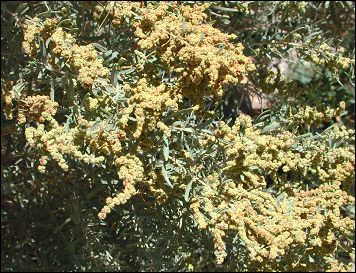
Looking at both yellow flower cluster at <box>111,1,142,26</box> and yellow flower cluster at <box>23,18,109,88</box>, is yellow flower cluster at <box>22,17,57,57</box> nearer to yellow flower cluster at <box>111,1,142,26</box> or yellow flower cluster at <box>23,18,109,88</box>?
yellow flower cluster at <box>23,18,109,88</box>

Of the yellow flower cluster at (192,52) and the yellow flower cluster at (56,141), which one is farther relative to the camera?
the yellow flower cluster at (192,52)

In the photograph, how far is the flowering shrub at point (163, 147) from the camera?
2188 mm

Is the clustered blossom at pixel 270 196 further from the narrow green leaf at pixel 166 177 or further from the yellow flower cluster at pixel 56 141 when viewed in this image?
the yellow flower cluster at pixel 56 141

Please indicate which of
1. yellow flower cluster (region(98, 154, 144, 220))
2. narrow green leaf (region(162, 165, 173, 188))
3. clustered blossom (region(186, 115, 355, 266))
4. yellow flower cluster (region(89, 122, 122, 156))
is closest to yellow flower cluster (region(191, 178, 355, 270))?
clustered blossom (region(186, 115, 355, 266))

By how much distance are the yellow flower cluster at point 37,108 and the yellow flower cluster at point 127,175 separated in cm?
31

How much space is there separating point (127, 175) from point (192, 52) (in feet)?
1.62

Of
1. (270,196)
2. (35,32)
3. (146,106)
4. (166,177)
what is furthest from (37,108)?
(270,196)

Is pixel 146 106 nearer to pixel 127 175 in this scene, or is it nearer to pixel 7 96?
pixel 127 175

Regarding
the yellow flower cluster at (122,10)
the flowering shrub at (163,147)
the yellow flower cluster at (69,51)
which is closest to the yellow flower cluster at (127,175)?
the flowering shrub at (163,147)

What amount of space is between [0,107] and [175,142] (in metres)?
1.05

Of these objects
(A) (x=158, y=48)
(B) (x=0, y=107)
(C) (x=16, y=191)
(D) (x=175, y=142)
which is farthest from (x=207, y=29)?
(C) (x=16, y=191)

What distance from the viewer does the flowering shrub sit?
2.19 m

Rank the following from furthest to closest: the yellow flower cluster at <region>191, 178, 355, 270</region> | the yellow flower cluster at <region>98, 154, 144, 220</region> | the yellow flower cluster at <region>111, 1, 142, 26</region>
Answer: the yellow flower cluster at <region>111, 1, 142, 26</region> < the yellow flower cluster at <region>191, 178, 355, 270</region> < the yellow flower cluster at <region>98, 154, 144, 220</region>

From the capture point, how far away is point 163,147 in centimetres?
224
